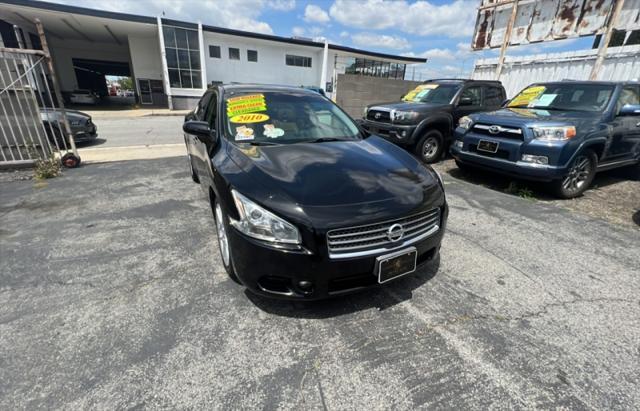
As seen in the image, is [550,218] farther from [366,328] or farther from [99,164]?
[99,164]

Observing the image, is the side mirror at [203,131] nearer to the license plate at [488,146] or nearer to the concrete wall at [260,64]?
the license plate at [488,146]

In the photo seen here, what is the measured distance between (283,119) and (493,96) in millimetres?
6570

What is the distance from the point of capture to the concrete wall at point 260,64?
23.5m

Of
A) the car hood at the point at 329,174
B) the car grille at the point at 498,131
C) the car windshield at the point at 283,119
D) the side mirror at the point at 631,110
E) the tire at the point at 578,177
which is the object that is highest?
the side mirror at the point at 631,110

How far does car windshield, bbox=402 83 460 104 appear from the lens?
691cm

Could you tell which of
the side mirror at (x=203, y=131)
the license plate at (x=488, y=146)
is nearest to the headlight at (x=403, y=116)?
the license plate at (x=488, y=146)

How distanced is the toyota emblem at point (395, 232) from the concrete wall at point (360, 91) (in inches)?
445

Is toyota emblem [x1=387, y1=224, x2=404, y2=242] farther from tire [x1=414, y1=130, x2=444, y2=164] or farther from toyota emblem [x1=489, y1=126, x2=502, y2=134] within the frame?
tire [x1=414, y1=130, x2=444, y2=164]

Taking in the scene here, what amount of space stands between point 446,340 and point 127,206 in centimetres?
416

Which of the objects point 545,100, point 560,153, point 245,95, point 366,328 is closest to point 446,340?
point 366,328

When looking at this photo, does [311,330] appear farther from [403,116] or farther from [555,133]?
[403,116]

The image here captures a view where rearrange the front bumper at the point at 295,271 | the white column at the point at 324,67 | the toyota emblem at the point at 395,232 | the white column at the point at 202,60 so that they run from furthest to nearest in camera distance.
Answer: the white column at the point at 324,67
the white column at the point at 202,60
the toyota emblem at the point at 395,232
the front bumper at the point at 295,271

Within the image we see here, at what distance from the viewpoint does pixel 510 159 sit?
455cm

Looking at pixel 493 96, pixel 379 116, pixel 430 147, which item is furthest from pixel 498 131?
pixel 493 96
